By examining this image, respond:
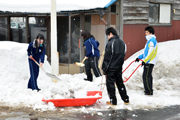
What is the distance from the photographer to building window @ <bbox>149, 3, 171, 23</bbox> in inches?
489

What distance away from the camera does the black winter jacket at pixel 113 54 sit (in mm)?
6477

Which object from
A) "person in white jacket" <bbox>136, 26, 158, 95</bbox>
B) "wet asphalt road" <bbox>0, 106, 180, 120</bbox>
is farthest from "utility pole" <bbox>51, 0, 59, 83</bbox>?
"person in white jacket" <bbox>136, 26, 158, 95</bbox>

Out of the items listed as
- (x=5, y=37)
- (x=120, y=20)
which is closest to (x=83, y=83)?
(x=120, y=20)

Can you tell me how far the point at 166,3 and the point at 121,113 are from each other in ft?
26.2

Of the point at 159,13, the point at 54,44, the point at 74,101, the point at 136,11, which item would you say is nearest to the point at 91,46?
the point at 54,44

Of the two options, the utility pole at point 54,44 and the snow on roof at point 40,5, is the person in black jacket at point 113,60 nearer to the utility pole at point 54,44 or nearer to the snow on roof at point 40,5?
the utility pole at point 54,44

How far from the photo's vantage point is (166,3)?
1276cm

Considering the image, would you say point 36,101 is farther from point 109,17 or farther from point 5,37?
point 5,37

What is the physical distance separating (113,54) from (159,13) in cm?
687

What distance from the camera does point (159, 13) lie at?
12.6 m

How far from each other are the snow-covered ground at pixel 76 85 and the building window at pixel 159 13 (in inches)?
79.3

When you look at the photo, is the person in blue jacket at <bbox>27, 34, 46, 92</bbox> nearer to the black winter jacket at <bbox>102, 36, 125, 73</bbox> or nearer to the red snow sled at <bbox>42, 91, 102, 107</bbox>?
the red snow sled at <bbox>42, 91, 102, 107</bbox>

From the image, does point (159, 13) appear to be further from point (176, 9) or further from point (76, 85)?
point (76, 85)

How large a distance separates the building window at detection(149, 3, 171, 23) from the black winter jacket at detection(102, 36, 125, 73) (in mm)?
6329
